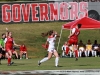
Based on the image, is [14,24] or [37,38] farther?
[14,24]

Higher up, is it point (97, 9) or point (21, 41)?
point (97, 9)

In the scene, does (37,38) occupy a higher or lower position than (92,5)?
lower

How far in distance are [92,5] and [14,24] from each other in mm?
7901

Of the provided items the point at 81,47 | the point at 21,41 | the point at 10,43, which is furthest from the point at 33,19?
the point at 10,43

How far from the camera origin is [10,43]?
2217 centimetres

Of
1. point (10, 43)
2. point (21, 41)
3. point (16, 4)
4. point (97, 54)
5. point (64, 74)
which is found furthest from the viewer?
point (16, 4)

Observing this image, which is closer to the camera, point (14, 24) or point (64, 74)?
point (64, 74)

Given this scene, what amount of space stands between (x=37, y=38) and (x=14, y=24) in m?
3.94

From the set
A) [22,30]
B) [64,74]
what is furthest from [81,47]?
[64,74]

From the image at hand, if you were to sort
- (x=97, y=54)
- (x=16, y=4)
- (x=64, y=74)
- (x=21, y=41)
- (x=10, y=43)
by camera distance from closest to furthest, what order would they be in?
(x=64, y=74) → (x=10, y=43) → (x=97, y=54) → (x=21, y=41) → (x=16, y=4)

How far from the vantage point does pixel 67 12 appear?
150ft

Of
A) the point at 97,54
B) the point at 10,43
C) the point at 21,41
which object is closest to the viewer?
the point at 10,43

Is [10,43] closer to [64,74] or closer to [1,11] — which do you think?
[64,74]

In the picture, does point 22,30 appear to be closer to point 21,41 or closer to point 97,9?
point 21,41
